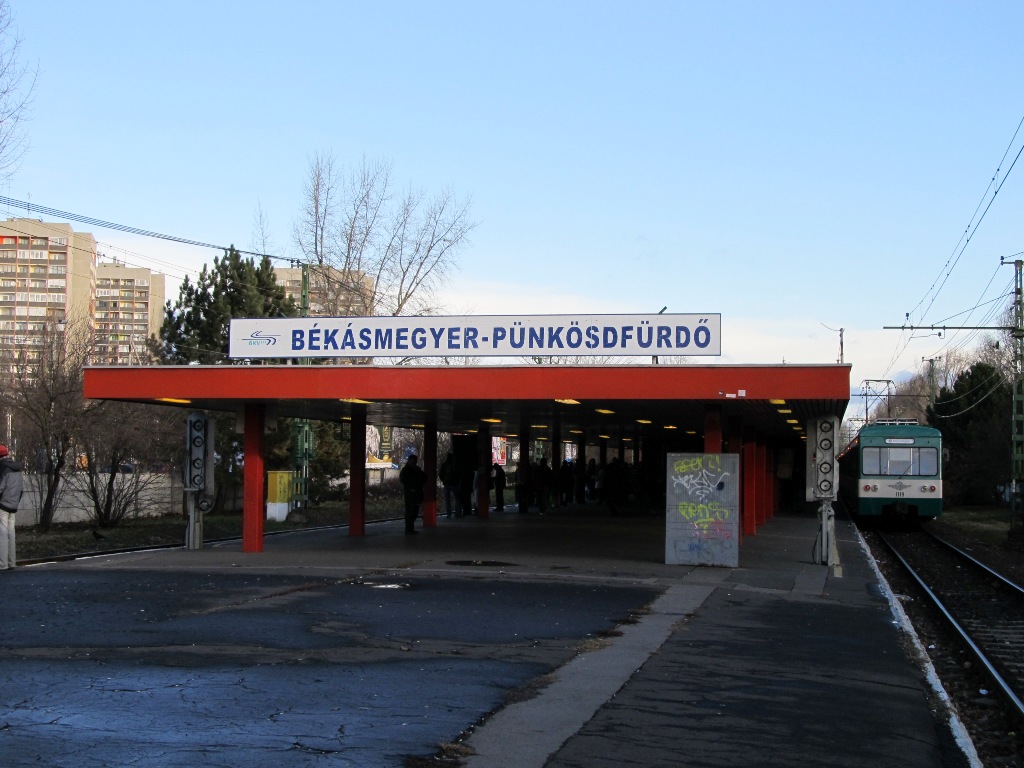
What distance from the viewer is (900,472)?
3503 cm

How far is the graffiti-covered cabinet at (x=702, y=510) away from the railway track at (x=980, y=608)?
3.25m

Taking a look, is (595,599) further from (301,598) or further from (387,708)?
(387,708)

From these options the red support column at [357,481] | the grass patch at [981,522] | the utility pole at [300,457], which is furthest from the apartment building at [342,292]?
the grass patch at [981,522]

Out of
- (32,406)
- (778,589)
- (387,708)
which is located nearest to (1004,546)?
(778,589)

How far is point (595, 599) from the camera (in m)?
14.4

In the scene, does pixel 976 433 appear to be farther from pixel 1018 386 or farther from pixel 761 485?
pixel 761 485

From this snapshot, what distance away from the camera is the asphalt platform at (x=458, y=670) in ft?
22.2

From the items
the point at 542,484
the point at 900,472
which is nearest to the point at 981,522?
the point at 900,472

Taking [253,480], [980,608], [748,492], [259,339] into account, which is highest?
[259,339]

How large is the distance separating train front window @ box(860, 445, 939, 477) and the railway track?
4.72m

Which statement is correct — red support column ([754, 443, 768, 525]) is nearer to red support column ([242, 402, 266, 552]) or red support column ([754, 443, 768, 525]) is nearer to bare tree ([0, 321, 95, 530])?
red support column ([242, 402, 266, 552])

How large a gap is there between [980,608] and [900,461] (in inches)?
728

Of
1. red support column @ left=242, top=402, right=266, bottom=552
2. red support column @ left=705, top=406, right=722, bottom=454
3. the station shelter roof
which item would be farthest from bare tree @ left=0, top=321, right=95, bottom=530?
red support column @ left=705, top=406, right=722, bottom=454

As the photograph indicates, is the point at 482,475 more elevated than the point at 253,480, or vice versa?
the point at 253,480
